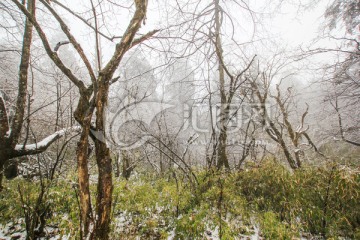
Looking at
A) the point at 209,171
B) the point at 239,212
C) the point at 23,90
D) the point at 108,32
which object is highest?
the point at 108,32

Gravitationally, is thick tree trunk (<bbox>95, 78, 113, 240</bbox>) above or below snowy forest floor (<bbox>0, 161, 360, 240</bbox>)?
above

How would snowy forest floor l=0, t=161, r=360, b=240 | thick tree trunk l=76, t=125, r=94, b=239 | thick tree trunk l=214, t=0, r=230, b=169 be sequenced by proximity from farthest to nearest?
1. thick tree trunk l=214, t=0, r=230, b=169
2. snowy forest floor l=0, t=161, r=360, b=240
3. thick tree trunk l=76, t=125, r=94, b=239

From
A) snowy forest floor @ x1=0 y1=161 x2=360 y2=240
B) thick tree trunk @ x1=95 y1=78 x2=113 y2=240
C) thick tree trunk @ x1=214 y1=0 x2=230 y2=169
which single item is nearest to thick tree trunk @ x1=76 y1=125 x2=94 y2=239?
thick tree trunk @ x1=95 y1=78 x2=113 y2=240

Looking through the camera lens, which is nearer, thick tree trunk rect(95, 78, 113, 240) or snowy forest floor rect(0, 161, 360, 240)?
thick tree trunk rect(95, 78, 113, 240)

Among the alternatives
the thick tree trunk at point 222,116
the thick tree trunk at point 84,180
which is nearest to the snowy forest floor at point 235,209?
the thick tree trunk at point 222,116

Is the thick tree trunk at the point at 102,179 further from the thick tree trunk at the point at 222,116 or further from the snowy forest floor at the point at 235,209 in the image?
the thick tree trunk at the point at 222,116

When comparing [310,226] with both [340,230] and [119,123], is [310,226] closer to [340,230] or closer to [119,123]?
[340,230]

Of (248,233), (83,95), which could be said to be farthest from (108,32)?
(248,233)

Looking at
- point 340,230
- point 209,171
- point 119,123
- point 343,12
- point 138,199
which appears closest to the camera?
point 340,230

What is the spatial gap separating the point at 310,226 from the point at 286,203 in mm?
468

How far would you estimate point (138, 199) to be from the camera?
13.7ft
